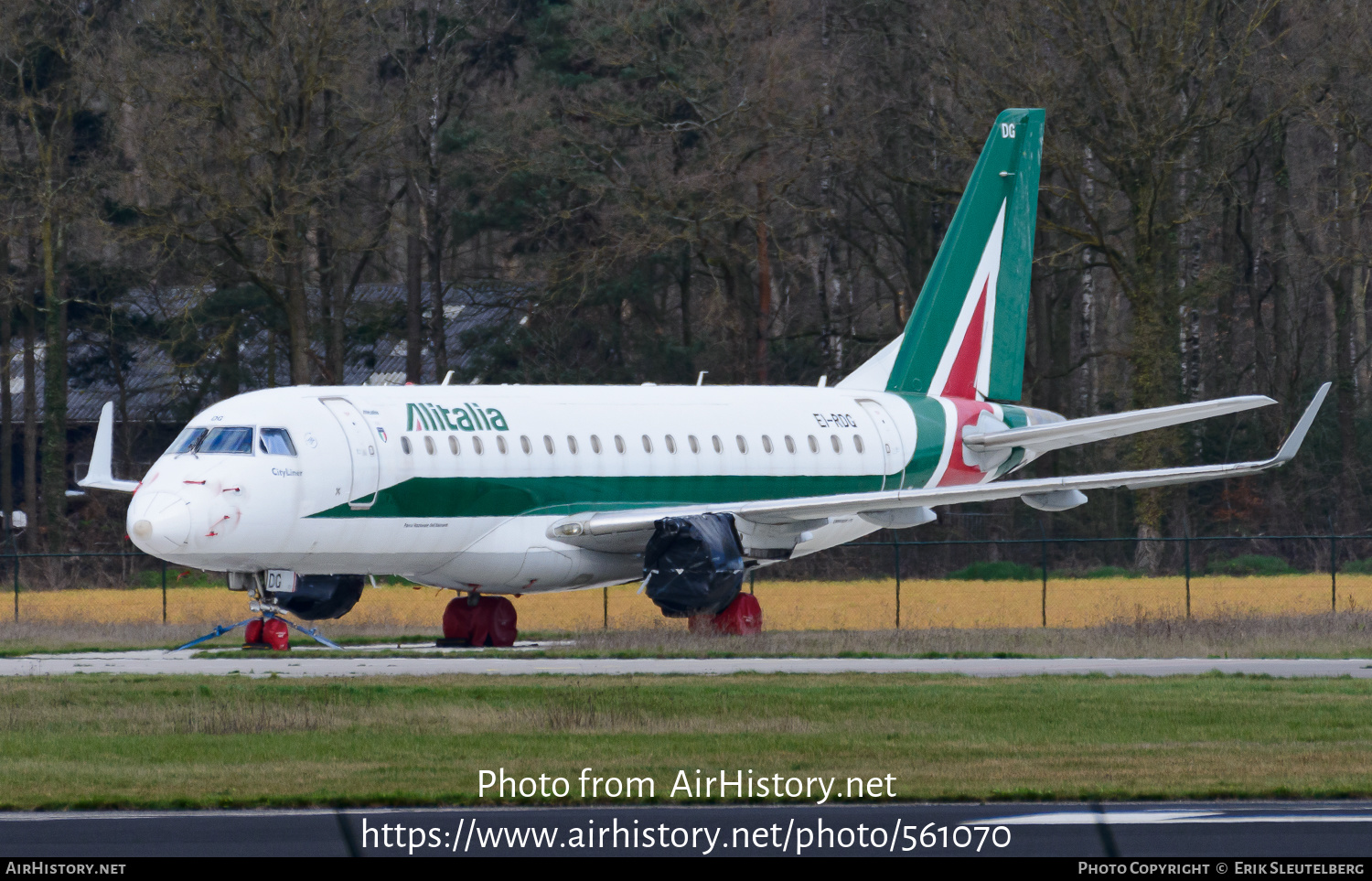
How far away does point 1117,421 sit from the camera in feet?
108

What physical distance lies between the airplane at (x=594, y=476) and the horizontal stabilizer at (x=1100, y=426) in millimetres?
66

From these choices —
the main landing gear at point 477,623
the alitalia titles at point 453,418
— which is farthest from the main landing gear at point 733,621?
the alitalia titles at point 453,418

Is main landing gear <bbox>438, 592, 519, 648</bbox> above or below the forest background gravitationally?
below

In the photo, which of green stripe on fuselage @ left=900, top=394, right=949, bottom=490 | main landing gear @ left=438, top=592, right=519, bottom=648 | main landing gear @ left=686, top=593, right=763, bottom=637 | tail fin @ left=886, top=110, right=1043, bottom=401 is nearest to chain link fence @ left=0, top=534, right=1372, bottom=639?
green stripe on fuselage @ left=900, top=394, right=949, bottom=490

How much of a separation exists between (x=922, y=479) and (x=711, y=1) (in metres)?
21.8

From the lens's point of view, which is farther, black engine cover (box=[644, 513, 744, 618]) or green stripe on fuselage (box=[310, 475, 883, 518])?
black engine cover (box=[644, 513, 744, 618])

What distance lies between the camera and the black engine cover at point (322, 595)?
30.2 m

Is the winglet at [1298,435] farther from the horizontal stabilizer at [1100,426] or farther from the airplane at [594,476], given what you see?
the horizontal stabilizer at [1100,426]

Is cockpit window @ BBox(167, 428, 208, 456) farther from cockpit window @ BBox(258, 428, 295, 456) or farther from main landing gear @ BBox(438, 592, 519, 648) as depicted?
main landing gear @ BBox(438, 592, 519, 648)

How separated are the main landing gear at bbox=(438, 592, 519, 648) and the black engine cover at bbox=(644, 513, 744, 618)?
9.45 ft

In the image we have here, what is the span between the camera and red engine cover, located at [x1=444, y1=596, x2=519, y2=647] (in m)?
32.0

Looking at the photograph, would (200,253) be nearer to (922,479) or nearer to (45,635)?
(45,635)

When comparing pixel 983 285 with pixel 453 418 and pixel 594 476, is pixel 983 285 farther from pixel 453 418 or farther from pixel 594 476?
pixel 453 418

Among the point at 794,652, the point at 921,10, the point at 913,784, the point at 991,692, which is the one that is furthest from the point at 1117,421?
the point at 921,10
